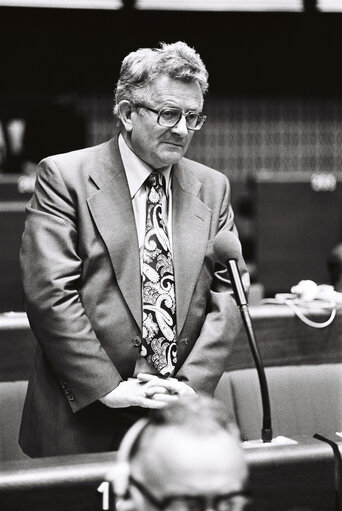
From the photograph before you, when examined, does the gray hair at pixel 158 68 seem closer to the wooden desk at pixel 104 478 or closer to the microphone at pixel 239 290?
the microphone at pixel 239 290

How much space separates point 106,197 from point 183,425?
1302 mm

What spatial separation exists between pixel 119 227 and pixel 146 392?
0.40 meters

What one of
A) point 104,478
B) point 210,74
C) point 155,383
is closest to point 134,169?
point 155,383

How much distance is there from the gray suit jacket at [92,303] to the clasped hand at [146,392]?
26 millimetres

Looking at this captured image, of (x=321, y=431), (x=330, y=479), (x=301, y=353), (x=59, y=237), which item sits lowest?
(x=321, y=431)

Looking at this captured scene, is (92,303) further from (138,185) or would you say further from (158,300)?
(138,185)

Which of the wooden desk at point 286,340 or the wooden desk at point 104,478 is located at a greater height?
the wooden desk at point 104,478

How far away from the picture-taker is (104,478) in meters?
1.56

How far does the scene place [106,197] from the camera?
2.08 m

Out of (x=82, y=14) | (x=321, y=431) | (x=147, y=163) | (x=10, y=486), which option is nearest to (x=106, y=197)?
(x=147, y=163)

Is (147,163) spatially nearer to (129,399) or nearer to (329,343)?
(129,399)

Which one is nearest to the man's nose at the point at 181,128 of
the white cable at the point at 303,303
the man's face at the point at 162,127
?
the man's face at the point at 162,127

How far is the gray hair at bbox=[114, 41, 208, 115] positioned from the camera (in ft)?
6.67

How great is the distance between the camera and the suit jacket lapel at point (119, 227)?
80.1 inches
